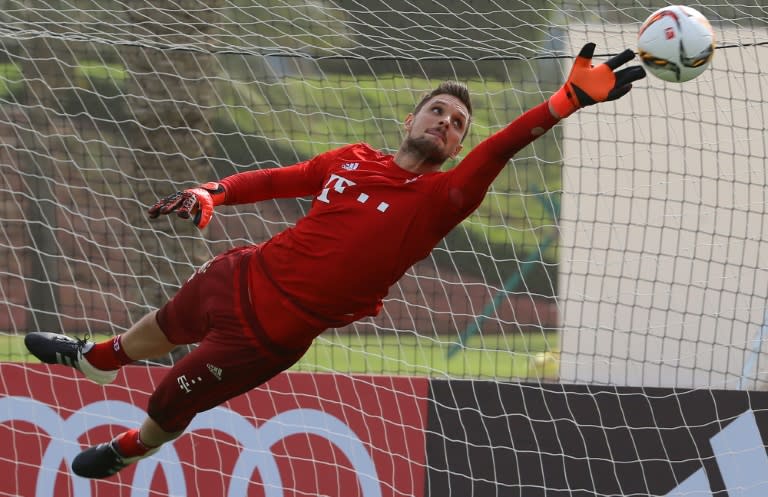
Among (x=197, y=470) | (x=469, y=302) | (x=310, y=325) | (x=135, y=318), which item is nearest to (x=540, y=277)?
(x=469, y=302)

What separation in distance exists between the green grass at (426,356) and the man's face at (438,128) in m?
3.13

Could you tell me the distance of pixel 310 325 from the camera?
4.89 meters

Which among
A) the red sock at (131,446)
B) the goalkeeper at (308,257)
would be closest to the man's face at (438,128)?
the goalkeeper at (308,257)

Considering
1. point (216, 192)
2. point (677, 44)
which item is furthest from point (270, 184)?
point (677, 44)

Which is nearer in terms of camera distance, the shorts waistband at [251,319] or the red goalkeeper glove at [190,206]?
the red goalkeeper glove at [190,206]

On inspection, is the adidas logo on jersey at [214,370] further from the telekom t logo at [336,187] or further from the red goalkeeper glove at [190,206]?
the telekom t logo at [336,187]

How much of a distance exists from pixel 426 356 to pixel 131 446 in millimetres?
4340

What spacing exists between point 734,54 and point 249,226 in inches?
155

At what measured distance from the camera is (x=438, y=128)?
16.1 feet

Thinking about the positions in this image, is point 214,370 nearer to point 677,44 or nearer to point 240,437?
point 240,437

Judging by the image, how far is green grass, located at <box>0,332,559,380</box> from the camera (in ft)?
27.2

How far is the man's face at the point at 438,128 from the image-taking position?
4.90 m

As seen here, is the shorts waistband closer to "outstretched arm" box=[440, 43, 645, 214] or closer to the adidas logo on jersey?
the adidas logo on jersey

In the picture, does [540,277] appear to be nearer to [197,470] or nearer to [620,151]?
[620,151]
